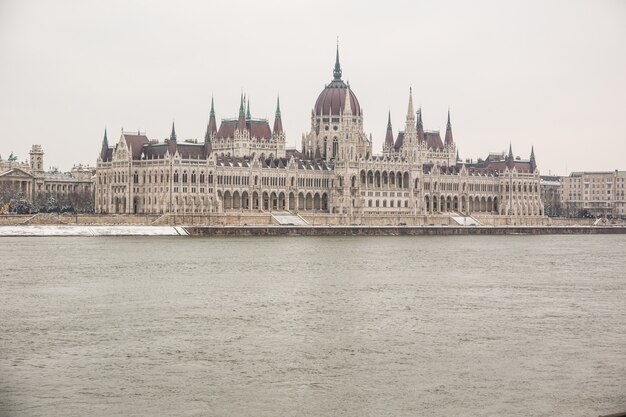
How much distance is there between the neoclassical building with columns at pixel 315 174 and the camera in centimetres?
13475

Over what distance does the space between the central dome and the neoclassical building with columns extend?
142 mm

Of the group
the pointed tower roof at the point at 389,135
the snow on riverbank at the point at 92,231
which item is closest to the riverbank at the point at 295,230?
the snow on riverbank at the point at 92,231

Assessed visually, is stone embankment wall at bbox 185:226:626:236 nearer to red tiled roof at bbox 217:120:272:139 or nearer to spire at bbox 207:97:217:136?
red tiled roof at bbox 217:120:272:139

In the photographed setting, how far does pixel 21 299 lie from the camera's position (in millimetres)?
46875

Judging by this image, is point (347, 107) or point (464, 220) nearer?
point (464, 220)

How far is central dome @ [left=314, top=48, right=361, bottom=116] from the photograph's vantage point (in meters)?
162

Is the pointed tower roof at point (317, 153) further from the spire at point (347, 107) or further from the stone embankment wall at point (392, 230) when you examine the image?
the stone embankment wall at point (392, 230)

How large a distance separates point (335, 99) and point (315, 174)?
58.6 ft

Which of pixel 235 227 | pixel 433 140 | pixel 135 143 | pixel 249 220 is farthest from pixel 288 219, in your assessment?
pixel 433 140

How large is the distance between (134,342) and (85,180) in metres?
146

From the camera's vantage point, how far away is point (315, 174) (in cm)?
14988

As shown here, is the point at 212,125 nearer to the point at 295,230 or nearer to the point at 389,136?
the point at 389,136

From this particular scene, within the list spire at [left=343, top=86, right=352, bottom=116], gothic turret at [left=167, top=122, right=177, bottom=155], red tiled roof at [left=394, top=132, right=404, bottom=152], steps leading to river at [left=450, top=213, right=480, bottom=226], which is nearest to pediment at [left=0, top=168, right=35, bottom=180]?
gothic turret at [left=167, top=122, right=177, bottom=155]

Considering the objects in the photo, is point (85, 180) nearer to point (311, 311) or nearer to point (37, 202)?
point (37, 202)
